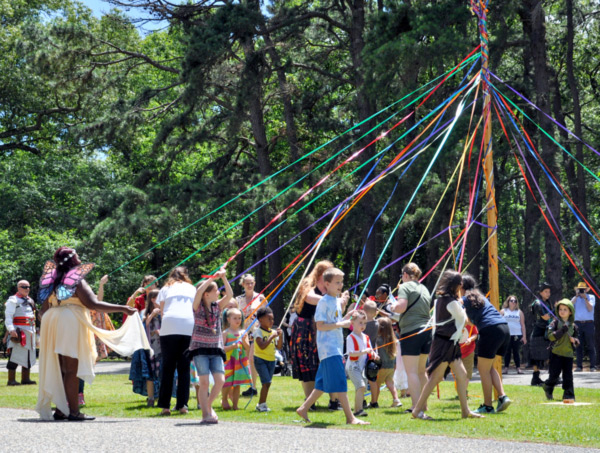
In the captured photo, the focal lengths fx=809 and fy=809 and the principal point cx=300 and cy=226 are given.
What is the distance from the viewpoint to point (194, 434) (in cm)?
667

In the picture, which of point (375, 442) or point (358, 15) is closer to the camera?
point (375, 442)

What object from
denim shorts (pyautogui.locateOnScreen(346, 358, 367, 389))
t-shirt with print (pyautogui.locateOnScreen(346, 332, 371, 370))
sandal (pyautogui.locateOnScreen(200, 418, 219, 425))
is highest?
t-shirt with print (pyautogui.locateOnScreen(346, 332, 371, 370))

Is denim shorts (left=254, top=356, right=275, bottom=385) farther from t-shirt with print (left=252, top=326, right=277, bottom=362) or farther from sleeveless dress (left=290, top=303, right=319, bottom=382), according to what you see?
sleeveless dress (left=290, top=303, right=319, bottom=382)

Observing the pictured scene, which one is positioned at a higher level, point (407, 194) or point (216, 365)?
point (407, 194)

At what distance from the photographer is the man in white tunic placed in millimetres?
13906

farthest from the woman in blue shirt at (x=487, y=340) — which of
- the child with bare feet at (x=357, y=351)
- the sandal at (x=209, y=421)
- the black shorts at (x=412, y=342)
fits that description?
the sandal at (x=209, y=421)

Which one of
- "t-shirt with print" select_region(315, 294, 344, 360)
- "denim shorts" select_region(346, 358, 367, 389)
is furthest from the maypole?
"t-shirt with print" select_region(315, 294, 344, 360)

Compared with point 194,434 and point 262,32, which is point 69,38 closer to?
point 262,32

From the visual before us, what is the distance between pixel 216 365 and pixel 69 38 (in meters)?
16.7

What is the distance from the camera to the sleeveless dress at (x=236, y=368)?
370 inches

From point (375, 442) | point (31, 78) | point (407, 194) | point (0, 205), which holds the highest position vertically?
point (31, 78)

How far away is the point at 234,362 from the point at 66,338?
230 cm

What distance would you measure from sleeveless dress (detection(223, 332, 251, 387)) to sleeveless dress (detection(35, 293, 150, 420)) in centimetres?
178

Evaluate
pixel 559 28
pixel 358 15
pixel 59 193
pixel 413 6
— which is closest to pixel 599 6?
pixel 559 28
